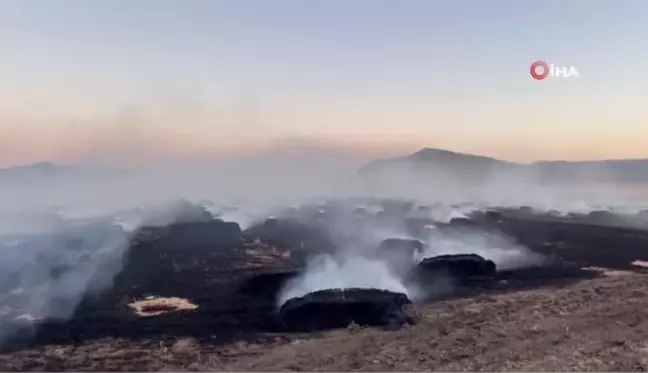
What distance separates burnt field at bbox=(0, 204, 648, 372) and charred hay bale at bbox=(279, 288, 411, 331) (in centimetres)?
3

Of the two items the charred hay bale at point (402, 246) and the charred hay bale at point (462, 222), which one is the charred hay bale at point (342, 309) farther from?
the charred hay bale at point (462, 222)

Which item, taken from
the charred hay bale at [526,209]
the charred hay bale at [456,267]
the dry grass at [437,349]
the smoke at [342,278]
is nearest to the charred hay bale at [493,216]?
the charred hay bale at [526,209]

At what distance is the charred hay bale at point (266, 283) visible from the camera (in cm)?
1784

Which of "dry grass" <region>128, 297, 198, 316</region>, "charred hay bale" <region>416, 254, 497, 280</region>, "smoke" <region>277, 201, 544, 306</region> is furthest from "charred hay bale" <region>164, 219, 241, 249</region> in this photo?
"charred hay bale" <region>416, 254, 497, 280</region>

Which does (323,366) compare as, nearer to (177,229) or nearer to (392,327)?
(392,327)

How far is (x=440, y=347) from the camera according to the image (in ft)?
39.6

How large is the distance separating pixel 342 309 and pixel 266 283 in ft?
14.8

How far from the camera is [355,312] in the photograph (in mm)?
14898

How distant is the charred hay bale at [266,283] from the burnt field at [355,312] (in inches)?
2.5

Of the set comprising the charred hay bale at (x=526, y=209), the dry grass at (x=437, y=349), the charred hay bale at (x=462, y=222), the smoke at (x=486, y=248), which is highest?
the dry grass at (x=437, y=349)

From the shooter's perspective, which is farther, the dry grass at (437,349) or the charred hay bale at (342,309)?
the charred hay bale at (342,309)

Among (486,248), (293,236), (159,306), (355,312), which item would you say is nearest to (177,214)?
(293,236)

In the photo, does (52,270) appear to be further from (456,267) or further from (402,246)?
(456,267)

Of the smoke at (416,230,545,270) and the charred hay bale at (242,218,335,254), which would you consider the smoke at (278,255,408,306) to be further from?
the charred hay bale at (242,218,335,254)
